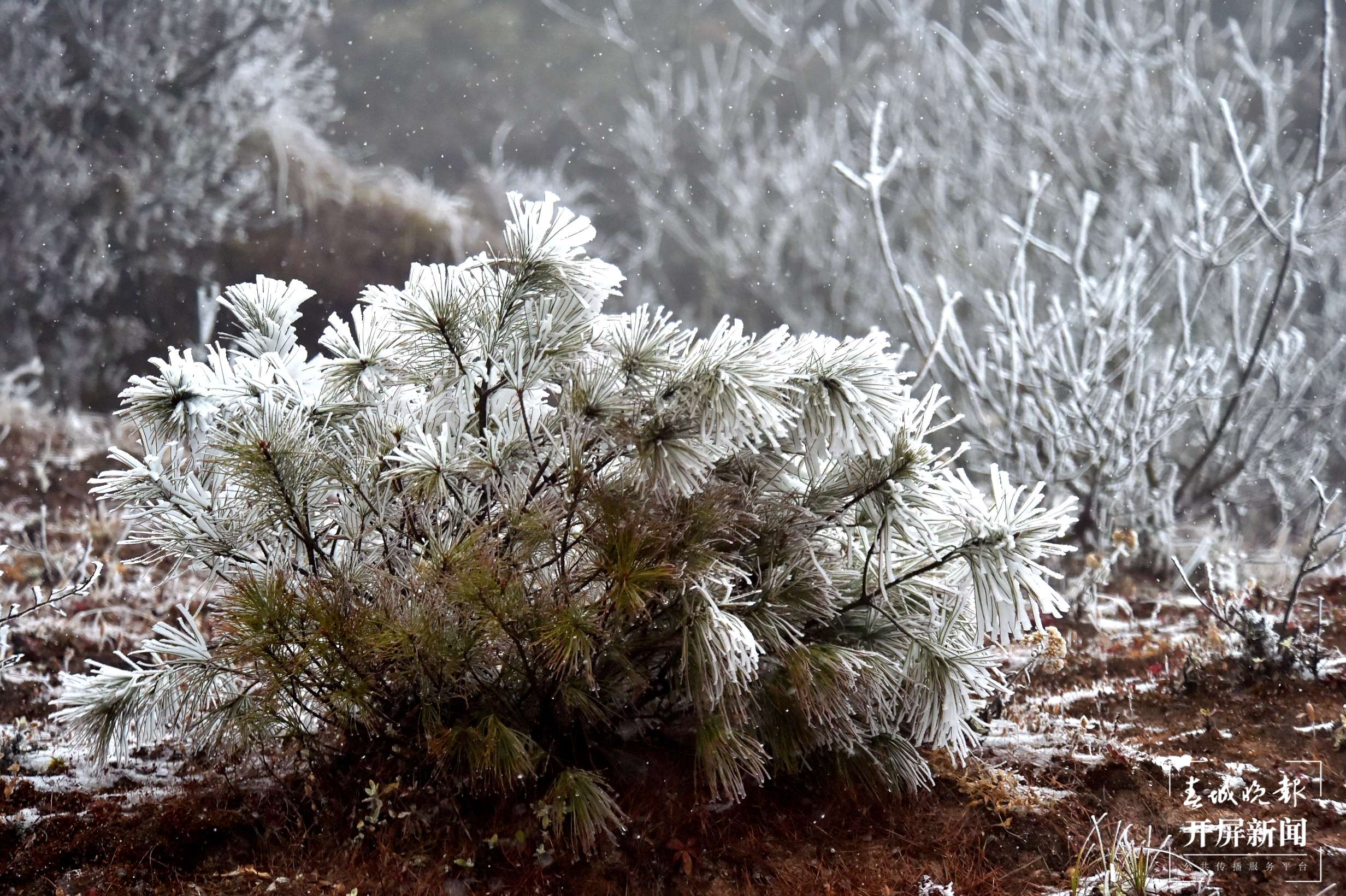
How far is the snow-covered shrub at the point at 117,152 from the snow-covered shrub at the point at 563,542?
5.03 metres

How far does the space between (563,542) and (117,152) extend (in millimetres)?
6025

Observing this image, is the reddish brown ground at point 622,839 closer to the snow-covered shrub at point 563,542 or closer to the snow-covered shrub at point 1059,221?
the snow-covered shrub at point 563,542

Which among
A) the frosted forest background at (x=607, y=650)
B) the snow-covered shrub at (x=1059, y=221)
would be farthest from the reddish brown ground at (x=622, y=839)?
the snow-covered shrub at (x=1059, y=221)

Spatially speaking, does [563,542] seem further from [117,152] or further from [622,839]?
[117,152]

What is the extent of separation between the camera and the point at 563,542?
6.04 feet

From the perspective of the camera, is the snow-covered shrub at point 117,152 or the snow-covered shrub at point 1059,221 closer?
the snow-covered shrub at point 1059,221

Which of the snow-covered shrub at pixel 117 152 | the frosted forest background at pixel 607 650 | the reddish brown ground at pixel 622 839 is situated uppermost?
the snow-covered shrub at pixel 117 152

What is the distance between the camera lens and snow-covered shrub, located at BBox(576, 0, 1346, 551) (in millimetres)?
3895

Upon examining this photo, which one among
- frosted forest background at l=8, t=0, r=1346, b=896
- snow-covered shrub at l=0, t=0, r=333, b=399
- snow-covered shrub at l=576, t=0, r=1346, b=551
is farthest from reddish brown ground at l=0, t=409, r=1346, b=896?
snow-covered shrub at l=0, t=0, r=333, b=399

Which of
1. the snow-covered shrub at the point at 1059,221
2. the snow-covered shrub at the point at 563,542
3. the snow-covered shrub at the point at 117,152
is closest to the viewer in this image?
the snow-covered shrub at the point at 563,542

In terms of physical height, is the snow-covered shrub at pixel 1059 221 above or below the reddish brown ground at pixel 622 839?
above

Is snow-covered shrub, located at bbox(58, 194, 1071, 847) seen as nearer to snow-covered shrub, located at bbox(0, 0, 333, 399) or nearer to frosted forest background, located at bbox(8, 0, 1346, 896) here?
frosted forest background, located at bbox(8, 0, 1346, 896)

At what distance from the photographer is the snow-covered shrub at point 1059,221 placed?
3895mm

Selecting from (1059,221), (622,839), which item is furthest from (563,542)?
(1059,221)
